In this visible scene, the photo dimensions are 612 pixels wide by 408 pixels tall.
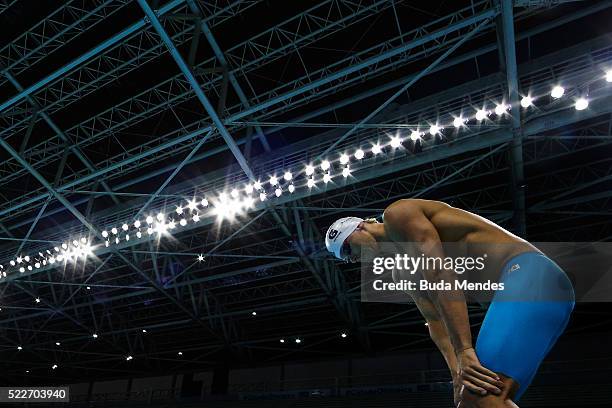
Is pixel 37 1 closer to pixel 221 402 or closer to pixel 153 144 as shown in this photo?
pixel 153 144

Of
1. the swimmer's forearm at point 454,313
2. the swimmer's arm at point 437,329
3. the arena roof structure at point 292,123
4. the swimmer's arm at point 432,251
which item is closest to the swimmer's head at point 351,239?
the swimmer's arm at point 432,251

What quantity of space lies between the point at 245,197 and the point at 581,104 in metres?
12.2

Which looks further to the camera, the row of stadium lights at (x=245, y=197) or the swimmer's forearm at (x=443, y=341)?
the row of stadium lights at (x=245, y=197)

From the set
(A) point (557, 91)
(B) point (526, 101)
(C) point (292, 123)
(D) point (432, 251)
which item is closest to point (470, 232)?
(D) point (432, 251)

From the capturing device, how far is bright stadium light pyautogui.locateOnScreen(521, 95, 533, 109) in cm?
1428

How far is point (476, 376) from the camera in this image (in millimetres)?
2441

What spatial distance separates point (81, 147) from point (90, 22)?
7.37 meters

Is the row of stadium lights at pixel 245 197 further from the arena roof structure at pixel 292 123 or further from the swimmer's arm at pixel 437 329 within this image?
the swimmer's arm at pixel 437 329

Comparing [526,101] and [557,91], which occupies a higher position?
[526,101]

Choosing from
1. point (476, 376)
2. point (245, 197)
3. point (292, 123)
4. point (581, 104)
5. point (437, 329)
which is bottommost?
point (476, 376)

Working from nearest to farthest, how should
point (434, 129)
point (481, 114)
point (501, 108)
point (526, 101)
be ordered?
point (526, 101)
point (501, 108)
point (481, 114)
point (434, 129)

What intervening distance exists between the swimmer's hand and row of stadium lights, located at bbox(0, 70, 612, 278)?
1346 centimetres

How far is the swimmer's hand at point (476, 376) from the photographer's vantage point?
2406mm

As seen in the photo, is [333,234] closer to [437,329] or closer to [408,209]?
[408,209]
